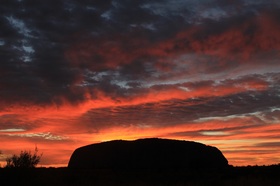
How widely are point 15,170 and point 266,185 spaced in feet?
58.8

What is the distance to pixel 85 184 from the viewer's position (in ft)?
90.3

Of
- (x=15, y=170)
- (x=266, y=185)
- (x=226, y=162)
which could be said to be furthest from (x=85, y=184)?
(x=226, y=162)

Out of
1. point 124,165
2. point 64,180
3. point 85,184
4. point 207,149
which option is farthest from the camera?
point 207,149

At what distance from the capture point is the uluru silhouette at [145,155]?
57.2m

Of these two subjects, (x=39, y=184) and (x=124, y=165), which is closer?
(x=39, y=184)

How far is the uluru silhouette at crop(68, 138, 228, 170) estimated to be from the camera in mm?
57250

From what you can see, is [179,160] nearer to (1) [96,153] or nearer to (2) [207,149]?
(2) [207,149]

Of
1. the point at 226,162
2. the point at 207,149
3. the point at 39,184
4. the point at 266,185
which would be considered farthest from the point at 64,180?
the point at 226,162

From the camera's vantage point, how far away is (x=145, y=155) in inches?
2261

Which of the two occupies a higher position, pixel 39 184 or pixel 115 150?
pixel 115 150

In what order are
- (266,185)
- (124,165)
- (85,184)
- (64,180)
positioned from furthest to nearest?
1. (124,165)
2. (64,180)
3. (85,184)
4. (266,185)

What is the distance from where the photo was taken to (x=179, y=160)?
191 ft

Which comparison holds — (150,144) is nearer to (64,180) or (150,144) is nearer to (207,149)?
(207,149)

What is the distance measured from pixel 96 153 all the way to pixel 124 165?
5525mm
